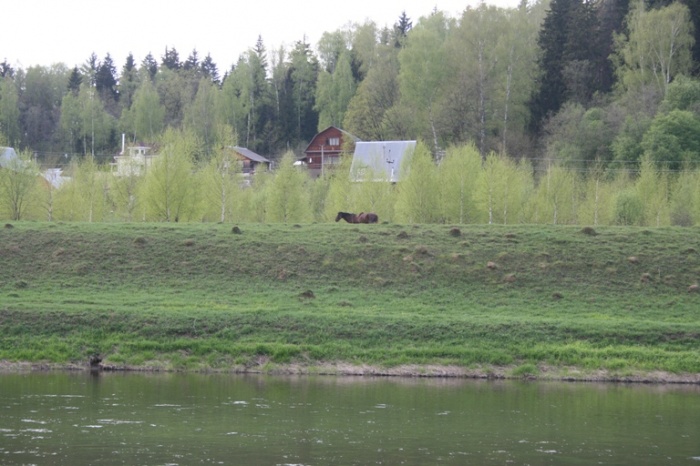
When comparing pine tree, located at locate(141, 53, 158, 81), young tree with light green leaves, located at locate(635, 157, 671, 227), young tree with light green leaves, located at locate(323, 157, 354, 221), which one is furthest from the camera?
pine tree, located at locate(141, 53, 158, 81)

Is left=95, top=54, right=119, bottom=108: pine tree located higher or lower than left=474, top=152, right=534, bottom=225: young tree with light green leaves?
higher

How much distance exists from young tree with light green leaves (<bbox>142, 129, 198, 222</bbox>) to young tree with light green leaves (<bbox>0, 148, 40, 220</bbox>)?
305 inches

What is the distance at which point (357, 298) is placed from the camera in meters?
38.8

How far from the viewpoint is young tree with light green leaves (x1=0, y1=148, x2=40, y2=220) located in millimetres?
58938

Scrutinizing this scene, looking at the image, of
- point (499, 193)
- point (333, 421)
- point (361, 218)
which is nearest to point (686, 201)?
point (499, 193)

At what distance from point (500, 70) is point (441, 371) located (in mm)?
71367

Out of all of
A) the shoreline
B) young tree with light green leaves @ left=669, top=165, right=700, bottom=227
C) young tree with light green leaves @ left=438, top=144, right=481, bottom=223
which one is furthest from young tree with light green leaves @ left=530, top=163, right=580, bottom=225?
the shoreline

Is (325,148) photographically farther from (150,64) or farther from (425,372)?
(425,372)

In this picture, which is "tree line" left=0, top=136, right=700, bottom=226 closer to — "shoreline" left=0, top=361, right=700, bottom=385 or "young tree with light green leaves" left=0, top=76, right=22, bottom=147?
"shoreline" left=0, top=361, right=700, bottom=385

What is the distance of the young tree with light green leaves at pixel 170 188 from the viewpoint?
58500mm

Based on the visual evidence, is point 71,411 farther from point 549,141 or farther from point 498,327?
point 549,141

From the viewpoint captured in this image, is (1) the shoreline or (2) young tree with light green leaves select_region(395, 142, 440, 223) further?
(2) young tree with light green leaves select_region(395, 142, 440, 223)

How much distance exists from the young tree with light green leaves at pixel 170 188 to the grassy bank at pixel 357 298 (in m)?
10.2

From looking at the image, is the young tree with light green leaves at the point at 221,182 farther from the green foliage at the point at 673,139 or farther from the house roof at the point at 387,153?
the green foliage at the point at 673,139
